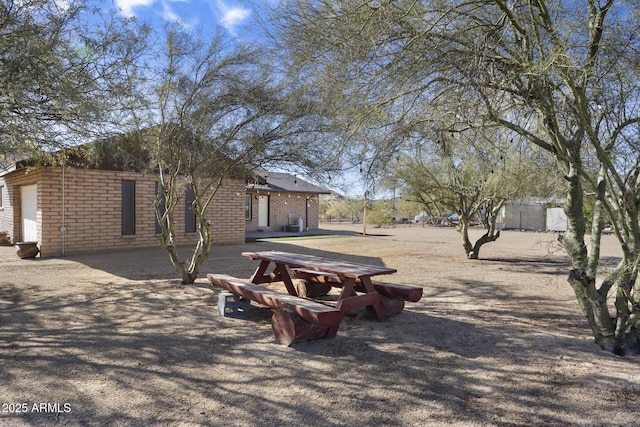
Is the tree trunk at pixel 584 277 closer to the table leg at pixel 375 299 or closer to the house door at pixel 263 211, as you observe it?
the table leg at pixel 375 299

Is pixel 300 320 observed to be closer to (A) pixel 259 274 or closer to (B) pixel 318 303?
(B) pixel 318 303

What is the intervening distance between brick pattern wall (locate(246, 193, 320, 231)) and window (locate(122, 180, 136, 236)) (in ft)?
28.6

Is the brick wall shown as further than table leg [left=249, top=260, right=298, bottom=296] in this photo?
Yes

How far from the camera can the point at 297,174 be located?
22.8 feet

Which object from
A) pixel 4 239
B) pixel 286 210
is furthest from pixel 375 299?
pixel 286 210

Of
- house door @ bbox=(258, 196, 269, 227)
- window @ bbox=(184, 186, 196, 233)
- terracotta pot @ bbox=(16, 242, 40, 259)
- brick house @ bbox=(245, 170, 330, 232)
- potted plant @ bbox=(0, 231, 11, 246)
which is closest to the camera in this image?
terracotta pot @ bbox=(16, 242, 40, 259)

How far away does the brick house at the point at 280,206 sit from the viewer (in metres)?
21.8

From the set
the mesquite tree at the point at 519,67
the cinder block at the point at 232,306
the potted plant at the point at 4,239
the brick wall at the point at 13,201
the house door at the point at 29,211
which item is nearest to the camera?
the mesquite tree at the point at 519,67

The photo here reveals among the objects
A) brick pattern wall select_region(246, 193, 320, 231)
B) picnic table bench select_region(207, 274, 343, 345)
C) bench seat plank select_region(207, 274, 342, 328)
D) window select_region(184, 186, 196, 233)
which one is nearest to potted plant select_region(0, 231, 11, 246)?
window select_region(184, 186, 196, 233)

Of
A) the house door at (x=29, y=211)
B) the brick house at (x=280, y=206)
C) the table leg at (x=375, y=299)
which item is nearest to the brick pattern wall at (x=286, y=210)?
the brick house at (x=280, y=206)

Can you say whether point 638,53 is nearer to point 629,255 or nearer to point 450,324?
point 629,255

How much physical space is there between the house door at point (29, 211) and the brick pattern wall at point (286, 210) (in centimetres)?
979

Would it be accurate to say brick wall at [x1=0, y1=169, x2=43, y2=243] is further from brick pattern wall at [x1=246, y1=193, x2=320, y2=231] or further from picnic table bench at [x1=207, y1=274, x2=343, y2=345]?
picnic table bench at [x1=207, y1=274, x2=343, y2=345]

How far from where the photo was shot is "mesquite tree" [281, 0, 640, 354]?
11.9ft
